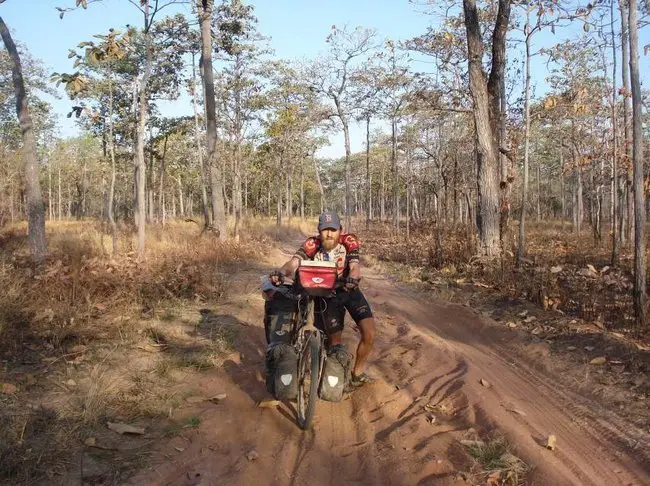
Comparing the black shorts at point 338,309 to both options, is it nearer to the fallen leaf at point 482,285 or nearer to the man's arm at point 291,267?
the man's arm at point 291,267

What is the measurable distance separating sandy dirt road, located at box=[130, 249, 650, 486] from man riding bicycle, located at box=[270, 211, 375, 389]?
63cm

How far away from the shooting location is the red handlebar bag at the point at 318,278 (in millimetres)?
4086

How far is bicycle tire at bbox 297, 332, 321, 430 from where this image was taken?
400 cm

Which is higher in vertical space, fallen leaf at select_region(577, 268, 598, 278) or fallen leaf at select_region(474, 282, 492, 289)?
fallen leaf at select_region(577, 268, 598, 278)

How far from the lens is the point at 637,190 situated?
6.31 metres

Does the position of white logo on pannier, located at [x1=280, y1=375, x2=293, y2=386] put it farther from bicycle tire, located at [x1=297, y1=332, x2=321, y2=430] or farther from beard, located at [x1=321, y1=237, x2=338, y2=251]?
beard, located at [x1=321, y1=237, x2=338, y2=251]

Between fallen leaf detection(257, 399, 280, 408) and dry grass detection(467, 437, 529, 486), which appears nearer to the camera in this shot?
dry grass detection(467, 437, 529, 486)

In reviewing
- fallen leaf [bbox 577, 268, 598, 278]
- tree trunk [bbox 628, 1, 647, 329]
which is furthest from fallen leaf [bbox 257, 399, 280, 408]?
fallen leaf [bbox 577, 268, 598, 278]

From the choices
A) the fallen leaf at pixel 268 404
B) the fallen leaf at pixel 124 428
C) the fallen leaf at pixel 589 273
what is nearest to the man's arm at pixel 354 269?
the fallen leaf at pixel 268 404

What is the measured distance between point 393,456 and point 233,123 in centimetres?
2769

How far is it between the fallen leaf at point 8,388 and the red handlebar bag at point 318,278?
2639 mm

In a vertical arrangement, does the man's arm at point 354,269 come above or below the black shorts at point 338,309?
above

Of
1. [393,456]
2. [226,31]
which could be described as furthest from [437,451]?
[226,31]

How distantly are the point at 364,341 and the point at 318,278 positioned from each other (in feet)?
3.26
